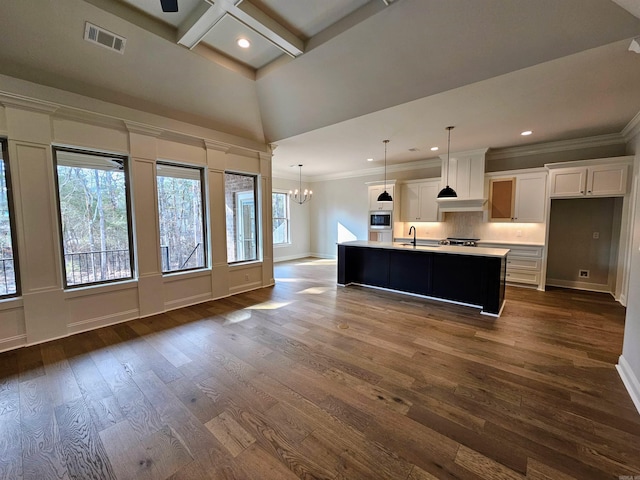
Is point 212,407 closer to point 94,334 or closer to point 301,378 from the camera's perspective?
point 301,378

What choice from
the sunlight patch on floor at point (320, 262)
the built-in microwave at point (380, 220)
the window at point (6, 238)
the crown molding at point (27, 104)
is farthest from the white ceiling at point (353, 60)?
Result: the sunlight patch on floor at point (320, 262)

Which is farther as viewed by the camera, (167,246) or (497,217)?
(497,217)

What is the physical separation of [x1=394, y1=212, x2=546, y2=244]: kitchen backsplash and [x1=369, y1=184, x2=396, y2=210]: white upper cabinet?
570mm

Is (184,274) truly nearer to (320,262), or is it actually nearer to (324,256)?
(320,262)

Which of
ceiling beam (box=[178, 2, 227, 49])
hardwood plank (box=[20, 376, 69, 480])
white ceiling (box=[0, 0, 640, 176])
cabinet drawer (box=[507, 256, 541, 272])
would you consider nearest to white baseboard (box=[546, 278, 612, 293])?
cabinet drawer (box=[507, 256, 541, 272])

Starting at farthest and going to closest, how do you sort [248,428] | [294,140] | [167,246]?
1. [294,140]
2. [167,246]
3. [248,428]

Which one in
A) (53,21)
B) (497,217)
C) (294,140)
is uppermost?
(53,21)

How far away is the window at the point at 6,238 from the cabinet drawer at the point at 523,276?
775 centimetres

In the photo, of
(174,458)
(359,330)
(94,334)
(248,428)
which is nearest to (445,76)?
(359,330)

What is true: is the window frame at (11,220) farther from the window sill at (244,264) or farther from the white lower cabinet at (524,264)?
the white lower cabinet at (524,264)

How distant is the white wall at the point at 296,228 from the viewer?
871 cm

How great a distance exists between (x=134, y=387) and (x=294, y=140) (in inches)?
174

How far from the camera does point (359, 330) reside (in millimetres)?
3318

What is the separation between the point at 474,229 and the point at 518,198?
1.06 metres
